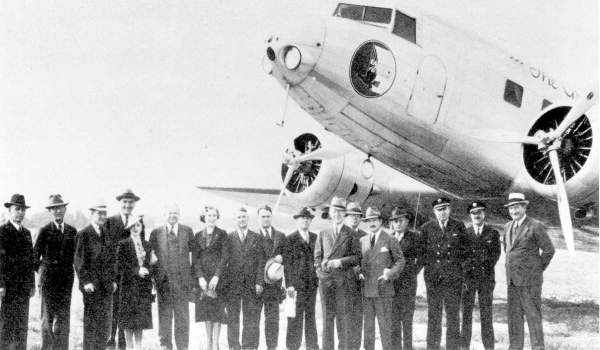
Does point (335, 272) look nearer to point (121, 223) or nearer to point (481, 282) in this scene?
point (481, 282)

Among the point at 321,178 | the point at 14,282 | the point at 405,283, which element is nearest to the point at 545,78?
the point at 321,178

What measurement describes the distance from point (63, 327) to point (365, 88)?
196 inches

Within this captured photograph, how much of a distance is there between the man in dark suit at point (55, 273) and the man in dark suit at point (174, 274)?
955mm

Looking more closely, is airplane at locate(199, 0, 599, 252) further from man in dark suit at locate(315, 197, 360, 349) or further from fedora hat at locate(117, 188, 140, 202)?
fedora hat at locate(117, 188, 140, 202)

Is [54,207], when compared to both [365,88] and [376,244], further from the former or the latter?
[365,88]

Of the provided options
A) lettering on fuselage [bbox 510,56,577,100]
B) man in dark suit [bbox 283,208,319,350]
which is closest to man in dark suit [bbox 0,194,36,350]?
man in dark suit [bbox 283,208,319,350]

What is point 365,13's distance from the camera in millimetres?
8844

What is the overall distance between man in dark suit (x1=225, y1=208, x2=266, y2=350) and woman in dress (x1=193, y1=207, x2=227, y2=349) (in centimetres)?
11

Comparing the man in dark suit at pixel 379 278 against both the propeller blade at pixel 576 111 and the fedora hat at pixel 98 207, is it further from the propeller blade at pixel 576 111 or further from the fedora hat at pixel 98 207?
the propeller blade at pixel 576 111

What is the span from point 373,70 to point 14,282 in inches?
211

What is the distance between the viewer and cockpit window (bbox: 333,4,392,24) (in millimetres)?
8773

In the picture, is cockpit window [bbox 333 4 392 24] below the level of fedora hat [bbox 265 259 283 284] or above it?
above

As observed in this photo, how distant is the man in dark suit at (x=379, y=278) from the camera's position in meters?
6.50

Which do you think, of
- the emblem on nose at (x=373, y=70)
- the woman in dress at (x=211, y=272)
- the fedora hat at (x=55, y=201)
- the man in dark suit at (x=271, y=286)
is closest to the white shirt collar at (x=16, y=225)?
the fedora hat at (x=55, y=201)
